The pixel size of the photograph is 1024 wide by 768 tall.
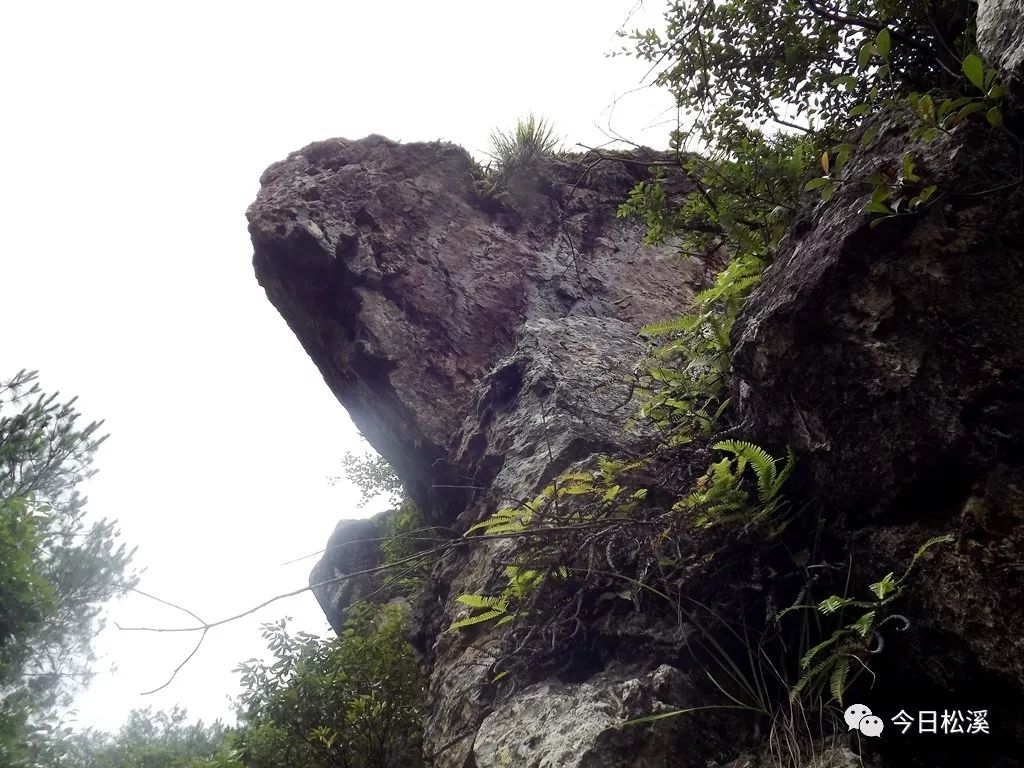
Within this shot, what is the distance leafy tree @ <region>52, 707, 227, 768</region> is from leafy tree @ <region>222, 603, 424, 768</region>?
301 inches

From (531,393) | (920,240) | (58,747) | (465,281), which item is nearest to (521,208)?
(465,281)

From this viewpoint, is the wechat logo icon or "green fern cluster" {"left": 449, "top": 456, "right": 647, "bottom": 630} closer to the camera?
the wechat logo icon

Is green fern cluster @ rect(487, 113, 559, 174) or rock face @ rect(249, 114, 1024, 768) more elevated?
green fern cluster @ rect(487, 113, 559, 174)

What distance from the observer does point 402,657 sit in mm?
4070

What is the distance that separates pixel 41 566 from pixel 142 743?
1017 cm

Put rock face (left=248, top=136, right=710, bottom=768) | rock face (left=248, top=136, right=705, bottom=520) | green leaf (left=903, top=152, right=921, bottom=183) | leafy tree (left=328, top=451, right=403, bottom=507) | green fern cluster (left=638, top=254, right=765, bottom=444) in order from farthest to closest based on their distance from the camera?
leafy tree (left=328, top=451, right=403, bottom=507) → rock face (left=248, top=136, right=705, bottom=520) → rock face (left=248, top=136, right=710, bottom=768) → green fern cluster (left=638, top=254, right=765, bottom=444) → green leaf (left=903, top=152, right=921, bottom=183)

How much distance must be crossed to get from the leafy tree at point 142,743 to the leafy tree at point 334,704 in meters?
7.64

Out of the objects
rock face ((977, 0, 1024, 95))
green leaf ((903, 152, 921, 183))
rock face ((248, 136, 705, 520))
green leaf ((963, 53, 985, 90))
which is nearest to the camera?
green leaf ((963, 53, 985, 90))

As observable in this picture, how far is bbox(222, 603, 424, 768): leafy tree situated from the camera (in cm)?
365

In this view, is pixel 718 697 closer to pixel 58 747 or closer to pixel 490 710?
pixel 490 710

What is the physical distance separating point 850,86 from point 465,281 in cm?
416

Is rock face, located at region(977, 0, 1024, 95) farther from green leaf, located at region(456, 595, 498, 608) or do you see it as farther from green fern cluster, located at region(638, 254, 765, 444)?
green leaf, located at region(456, 595, 498, 608)

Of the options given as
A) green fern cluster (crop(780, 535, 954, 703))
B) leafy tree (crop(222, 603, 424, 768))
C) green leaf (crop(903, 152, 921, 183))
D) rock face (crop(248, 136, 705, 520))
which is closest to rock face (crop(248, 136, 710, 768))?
rock face (crop(248, 136, 705, 520))

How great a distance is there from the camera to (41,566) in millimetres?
9703
